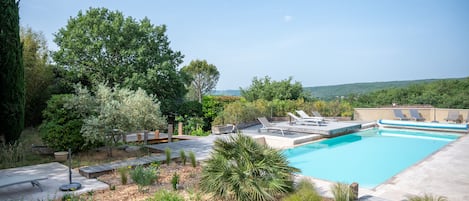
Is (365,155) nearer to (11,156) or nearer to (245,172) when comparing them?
(245,172)

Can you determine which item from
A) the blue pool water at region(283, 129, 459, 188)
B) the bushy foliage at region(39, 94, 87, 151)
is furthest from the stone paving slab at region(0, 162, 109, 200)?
the blue pool water at region(283, 129, 459, 188)

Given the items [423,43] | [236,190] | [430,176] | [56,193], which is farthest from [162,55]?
[423,43]

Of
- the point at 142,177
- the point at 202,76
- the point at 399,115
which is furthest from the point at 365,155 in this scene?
the point at 202,76

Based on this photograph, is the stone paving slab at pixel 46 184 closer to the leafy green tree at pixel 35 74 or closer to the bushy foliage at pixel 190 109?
the leafy green tree at pixel 35 74

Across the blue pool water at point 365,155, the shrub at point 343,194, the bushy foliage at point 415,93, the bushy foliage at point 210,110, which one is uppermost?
the bushy foliage at point 415,93

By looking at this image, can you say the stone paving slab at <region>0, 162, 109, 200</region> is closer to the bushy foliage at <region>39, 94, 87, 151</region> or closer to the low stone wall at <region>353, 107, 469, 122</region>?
the bushy foliage at <region>39, 94, 87, 151</region>

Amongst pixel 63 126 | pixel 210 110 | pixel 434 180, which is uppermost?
pixel 210 110

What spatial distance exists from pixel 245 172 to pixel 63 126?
6.12m

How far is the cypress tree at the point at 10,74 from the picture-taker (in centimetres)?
836

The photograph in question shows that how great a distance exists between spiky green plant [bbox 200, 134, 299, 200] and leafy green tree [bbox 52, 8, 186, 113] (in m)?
9.90

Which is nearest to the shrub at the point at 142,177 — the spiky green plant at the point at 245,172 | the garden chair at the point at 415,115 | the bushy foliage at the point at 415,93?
the spiky green plant at the point at 245,172

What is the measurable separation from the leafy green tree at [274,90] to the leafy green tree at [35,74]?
48.3 ft

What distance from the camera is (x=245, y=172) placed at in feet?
15.2

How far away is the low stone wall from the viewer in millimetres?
17094
